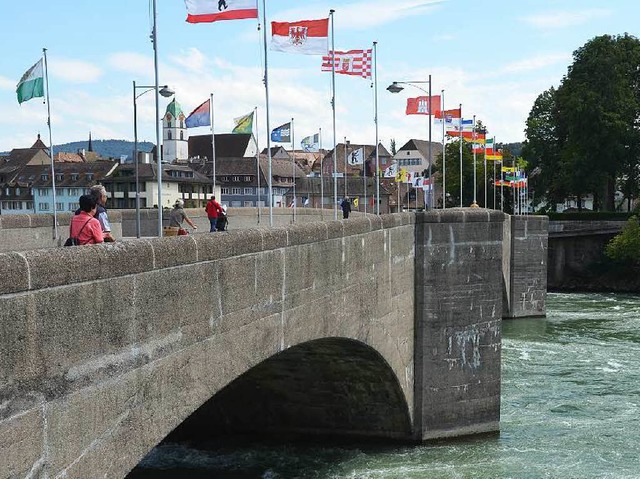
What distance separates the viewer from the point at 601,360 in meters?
33.0

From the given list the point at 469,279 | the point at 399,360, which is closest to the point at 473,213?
the point at 469,279

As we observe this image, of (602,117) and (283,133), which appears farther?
(602,117)

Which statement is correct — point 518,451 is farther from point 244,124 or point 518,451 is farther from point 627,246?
point 627,246

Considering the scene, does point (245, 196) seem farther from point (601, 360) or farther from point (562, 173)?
point (601, 360)

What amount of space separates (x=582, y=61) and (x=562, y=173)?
827 cm

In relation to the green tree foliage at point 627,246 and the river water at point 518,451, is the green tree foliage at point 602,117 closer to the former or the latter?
the green tree foliage at point 627,246

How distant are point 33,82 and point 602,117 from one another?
53536mm

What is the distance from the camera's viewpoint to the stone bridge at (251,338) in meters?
7.22

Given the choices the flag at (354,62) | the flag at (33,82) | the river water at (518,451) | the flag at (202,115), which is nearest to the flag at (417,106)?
the flag at (354,62)

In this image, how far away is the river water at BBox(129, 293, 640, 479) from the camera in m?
19.7

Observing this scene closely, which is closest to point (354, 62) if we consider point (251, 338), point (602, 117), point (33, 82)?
point (33, 82)

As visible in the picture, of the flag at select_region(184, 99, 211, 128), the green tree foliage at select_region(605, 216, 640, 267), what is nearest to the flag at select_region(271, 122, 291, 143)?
the flag at select_region(184, 99, 211, 128)

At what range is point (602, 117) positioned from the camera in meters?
68.1

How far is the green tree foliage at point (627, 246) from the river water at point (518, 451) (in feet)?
105
